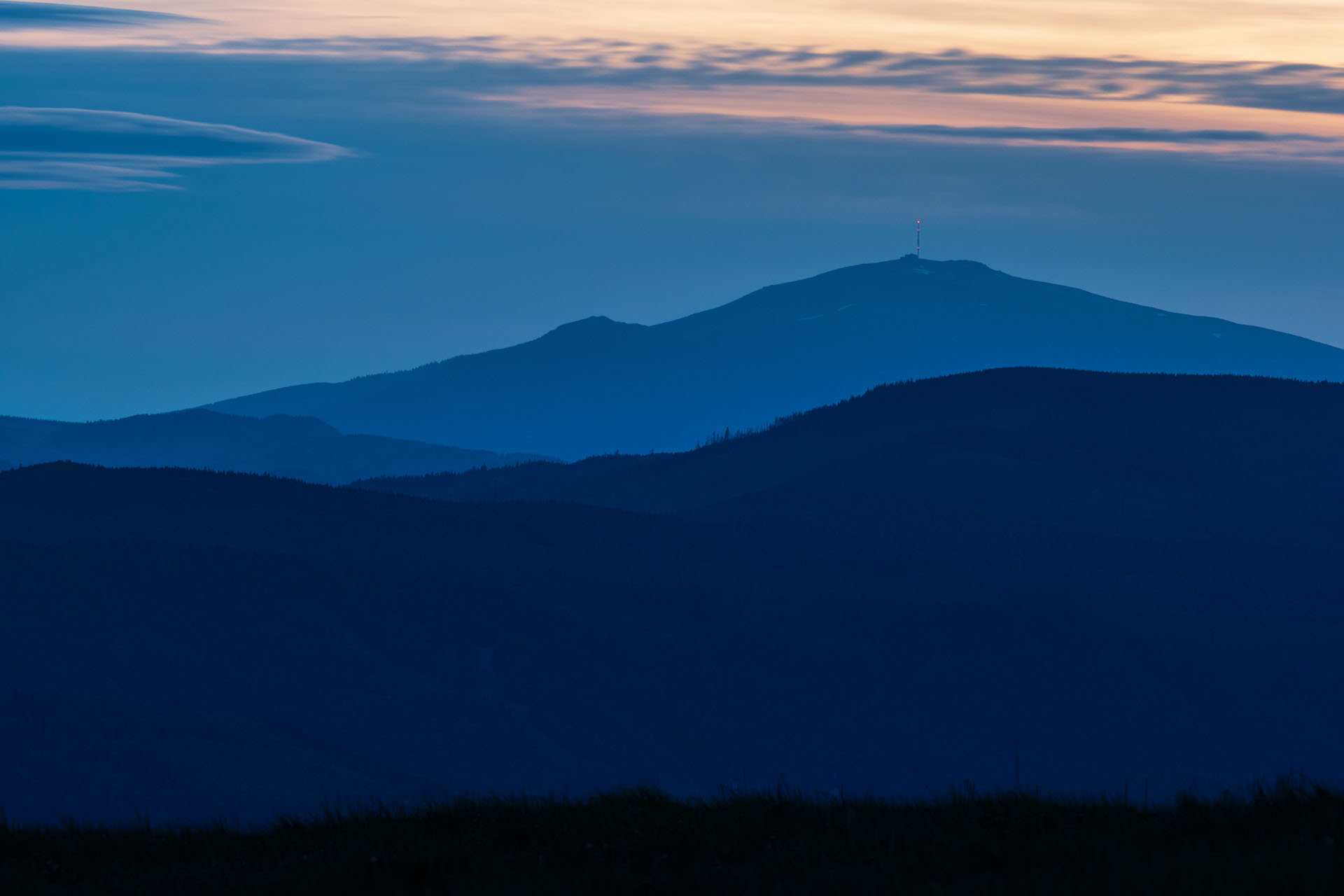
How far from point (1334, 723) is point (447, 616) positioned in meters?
68.8

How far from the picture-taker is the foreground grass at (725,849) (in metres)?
10.7

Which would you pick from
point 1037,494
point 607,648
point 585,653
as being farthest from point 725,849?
point 1037,494

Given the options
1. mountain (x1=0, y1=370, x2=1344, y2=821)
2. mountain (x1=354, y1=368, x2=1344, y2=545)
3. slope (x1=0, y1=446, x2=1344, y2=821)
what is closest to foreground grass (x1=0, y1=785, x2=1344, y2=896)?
mountain (x1=0, y1=370, x2=1344, y2=821)

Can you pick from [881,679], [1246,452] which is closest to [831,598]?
[881,679]

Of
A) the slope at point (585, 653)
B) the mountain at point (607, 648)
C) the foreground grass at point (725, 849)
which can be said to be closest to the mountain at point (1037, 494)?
the mountain at point (607, 648)

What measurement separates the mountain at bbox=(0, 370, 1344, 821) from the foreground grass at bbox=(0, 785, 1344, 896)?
6693 cm

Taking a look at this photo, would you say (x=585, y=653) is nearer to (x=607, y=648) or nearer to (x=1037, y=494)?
(x=607, y=648)

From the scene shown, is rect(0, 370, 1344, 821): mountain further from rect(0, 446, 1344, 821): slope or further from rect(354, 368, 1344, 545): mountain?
rect(354, 368, 1344, 545): mountain

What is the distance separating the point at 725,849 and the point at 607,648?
115m

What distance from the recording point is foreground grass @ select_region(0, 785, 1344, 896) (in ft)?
35.1

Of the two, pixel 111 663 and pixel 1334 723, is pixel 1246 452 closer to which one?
pixel 1334 723

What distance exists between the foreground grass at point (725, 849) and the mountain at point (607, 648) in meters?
66.9

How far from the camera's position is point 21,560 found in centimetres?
11838

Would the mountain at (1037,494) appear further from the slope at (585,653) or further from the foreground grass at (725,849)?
the foreground grass at (725,849)
